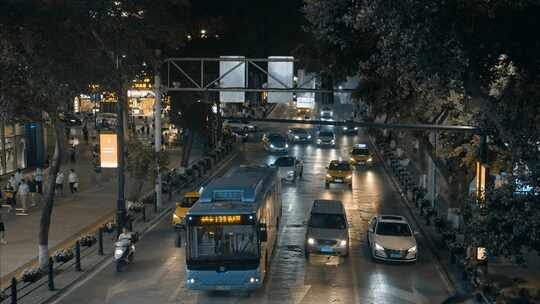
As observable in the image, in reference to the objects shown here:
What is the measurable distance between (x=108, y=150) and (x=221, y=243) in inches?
472

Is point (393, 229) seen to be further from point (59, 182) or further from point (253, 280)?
point (59, 182)

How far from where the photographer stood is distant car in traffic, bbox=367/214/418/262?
25.7 metres

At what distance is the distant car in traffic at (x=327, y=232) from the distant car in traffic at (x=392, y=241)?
101 centimetres

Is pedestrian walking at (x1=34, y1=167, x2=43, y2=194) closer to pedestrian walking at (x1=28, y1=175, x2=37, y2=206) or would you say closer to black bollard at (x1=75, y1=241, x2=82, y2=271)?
pedestrian walking at (x1=28, y1=175, x2=37, y2=206)

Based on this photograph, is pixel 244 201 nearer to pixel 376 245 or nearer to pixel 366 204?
pixel 376 245

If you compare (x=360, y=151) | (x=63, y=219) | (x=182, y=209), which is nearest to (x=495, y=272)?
(x=182, y=209)

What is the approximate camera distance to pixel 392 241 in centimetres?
2612

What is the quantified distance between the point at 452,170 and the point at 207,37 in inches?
842

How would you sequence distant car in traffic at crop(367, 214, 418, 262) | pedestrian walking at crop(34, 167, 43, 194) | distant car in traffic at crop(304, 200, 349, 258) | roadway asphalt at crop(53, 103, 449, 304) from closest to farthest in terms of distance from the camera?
roadway asphalt at crop(53, 103, 449, 304), distant car in traffic at crop(367, 214, 418, 262), distant car in traffic at crop(304, 200, 349, 258), pedestrian walking at crop(34, 167, 43, 194)

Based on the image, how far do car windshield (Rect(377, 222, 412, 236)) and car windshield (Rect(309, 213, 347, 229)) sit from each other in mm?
1258

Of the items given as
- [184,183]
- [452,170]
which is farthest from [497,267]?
[184,183]

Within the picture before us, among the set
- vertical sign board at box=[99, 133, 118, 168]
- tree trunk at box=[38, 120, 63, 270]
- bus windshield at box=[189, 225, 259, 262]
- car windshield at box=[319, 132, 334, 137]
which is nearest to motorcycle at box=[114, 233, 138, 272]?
tree trunk at box=[38, 120, 63, 270]

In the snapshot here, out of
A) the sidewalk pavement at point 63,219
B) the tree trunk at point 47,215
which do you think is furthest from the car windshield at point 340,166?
the tree trunk at point 47,215

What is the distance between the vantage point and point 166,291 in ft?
72.1
